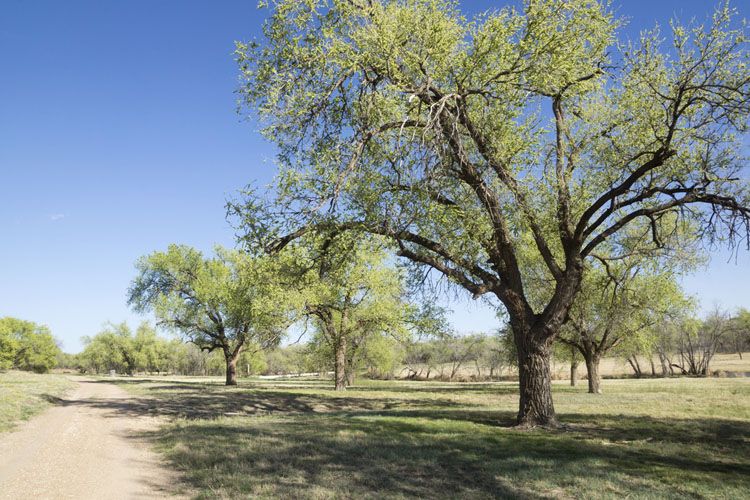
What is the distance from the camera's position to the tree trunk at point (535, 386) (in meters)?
16.0

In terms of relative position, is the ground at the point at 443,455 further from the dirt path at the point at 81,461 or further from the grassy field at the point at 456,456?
the dirt path at the point at 81,461

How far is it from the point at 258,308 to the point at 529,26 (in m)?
26.5

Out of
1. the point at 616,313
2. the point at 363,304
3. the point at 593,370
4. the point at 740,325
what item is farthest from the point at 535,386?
the point at 740,325

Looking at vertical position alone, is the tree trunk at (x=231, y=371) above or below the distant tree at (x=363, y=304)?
below

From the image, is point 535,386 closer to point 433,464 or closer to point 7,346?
point 433,464

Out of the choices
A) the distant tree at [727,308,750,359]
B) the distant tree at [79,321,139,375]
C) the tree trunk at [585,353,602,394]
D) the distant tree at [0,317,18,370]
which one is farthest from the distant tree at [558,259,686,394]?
the distant tree at [79,321,139,375]

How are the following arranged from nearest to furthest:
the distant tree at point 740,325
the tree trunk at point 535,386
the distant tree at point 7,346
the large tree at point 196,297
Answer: the tree trunk at point 535,386
the large tree at point 196,297
the distant tree at point 7,346
the distant tree at point 740,325

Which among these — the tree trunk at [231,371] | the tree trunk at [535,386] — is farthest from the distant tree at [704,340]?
the tree trunk at [535,386]

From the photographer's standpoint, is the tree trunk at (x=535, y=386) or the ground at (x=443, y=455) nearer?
the ground at (x=443, y=455)

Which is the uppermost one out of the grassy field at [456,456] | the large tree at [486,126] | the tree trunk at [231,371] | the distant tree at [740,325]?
the large tree at [486,126]

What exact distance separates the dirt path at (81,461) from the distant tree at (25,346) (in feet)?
229

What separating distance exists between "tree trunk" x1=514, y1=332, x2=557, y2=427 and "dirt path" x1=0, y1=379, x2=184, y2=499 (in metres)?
11.2

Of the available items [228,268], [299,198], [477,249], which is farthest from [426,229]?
[228,268]

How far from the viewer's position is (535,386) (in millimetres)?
16188
